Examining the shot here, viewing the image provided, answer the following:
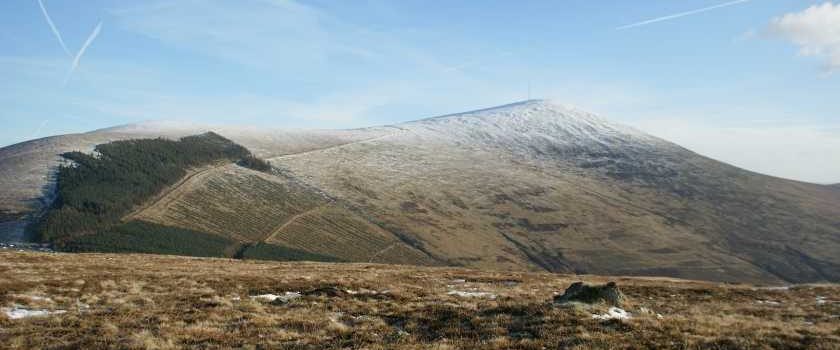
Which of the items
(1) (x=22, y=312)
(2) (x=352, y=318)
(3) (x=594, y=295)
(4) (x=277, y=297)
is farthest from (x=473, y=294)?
(1) (x=22, y=312)

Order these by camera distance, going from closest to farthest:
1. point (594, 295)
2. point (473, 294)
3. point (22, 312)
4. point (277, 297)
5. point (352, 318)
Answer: point (22, 312) < point (352, 318) < point (594, 295) < point (277, 297) < point (473, 294)

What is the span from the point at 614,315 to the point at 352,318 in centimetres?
1048

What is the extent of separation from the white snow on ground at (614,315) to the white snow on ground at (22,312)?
70.5 ft

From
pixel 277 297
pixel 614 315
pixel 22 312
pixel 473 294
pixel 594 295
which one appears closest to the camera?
pixel 614 315

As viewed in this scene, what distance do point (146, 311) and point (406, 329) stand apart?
444 inches

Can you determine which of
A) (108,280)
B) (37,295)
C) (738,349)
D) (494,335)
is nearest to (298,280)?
(108,280)

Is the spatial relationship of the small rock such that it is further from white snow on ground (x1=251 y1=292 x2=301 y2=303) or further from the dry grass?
white snow on ground (x1=251 y1=292 x2=301 y2=303)

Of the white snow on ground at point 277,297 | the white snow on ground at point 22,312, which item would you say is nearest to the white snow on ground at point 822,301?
the white snow on ground at point 277,297

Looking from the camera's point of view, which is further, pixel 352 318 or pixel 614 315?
pixel 352 318

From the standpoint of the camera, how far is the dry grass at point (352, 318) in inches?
655

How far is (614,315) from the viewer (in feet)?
68.2

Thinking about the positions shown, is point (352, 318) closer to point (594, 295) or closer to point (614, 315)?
point (614, 315)

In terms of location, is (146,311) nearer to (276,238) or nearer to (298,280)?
(298,280)

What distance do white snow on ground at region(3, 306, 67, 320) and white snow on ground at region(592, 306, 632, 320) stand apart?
21.5m
